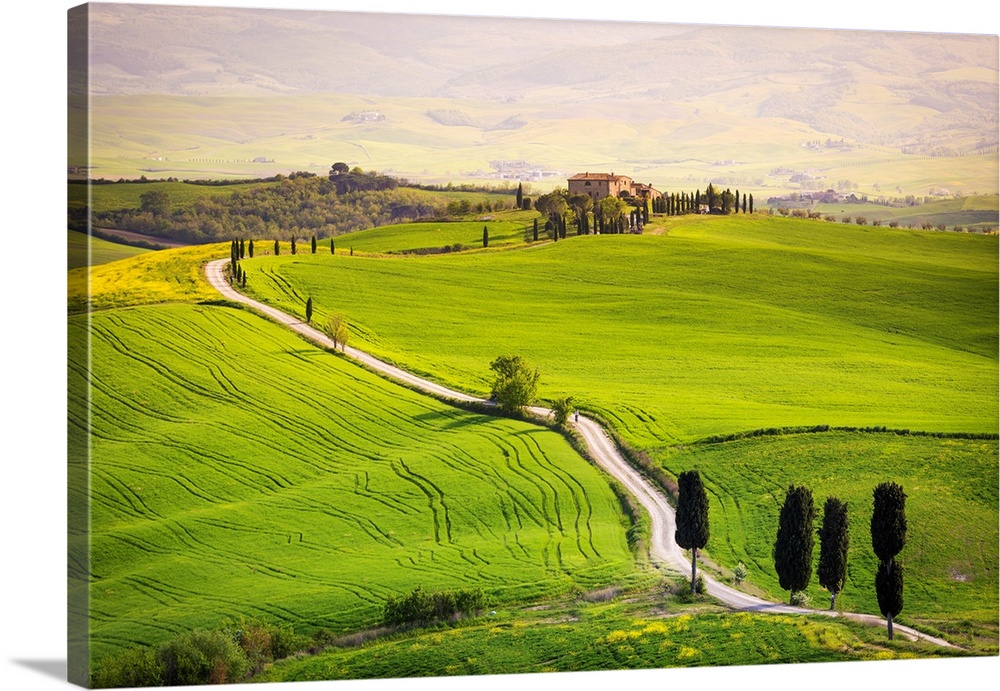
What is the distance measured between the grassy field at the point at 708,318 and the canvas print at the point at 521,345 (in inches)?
2.3

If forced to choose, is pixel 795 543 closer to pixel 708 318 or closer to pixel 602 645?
pixel 602 645

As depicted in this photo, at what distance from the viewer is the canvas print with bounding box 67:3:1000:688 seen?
65.8 feet

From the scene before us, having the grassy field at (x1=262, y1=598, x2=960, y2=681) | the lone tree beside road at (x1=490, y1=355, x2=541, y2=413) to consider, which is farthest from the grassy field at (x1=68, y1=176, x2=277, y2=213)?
the grassy field at (x1=262, y1=598, x2=960, y2=681)

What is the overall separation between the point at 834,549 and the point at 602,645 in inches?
154

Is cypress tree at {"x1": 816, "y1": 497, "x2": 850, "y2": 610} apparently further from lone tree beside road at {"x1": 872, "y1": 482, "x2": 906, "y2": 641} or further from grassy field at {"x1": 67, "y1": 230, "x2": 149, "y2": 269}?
grassy field at {"x1": 67, "y1": 230, "x2": 149, "y2": 269}

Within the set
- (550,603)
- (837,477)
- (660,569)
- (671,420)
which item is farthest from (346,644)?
(837,477)

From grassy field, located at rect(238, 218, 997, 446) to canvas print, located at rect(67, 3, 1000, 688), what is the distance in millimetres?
59

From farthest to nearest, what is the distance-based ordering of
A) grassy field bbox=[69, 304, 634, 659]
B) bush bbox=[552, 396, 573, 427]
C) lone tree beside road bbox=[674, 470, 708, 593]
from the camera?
bush bbox=[552, 396, 573, 427] < lone tree beside road bbox=[674, 470, 708, 593] < grassy field bbox=[69, 304, 634, 659]

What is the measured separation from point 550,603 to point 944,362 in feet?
25.9

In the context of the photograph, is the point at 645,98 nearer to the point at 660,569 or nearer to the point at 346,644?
the point at 660,569

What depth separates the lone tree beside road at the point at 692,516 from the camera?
22078mm

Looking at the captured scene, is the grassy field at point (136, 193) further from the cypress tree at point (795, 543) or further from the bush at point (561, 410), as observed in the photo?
the cypress tree at point (795, 543)

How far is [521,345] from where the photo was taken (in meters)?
22.9

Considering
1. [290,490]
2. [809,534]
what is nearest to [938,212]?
[809,534]
